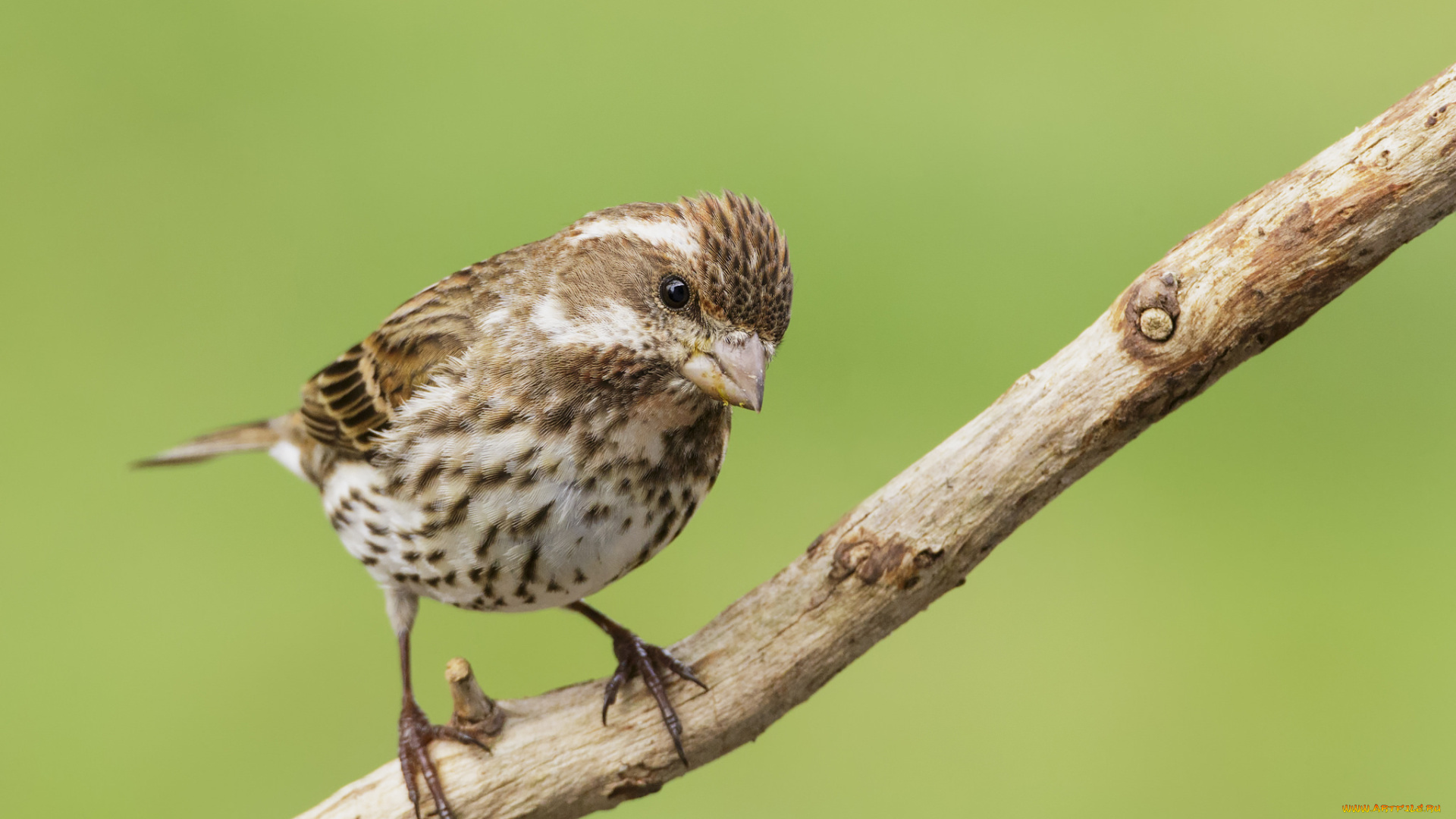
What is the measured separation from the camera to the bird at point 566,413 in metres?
2.99

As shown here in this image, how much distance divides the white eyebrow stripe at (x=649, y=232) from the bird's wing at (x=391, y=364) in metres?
0.41

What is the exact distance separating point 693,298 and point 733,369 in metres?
0.20

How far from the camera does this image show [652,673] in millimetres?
3430

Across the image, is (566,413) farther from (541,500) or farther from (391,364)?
(391,364)

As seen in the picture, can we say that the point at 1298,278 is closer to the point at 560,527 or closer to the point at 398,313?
the point at 560,527

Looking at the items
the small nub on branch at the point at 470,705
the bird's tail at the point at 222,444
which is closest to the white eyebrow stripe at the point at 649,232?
the small nub on branch at the point at 470,705

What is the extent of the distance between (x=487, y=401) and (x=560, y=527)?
36 cm

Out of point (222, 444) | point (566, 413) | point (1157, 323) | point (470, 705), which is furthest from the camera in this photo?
point (222, 444)

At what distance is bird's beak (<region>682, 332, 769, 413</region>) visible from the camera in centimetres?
288

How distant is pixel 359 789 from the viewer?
Result: 3492mm

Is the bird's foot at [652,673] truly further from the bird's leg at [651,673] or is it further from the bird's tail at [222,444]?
the bird's tail at [222,444]

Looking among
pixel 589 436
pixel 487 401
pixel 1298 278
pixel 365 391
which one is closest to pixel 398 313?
pixel 365 391

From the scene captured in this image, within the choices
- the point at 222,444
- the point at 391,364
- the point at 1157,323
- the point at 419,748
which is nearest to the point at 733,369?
the point at 1157,323

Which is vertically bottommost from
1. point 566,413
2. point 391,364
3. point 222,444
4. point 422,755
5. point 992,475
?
point 992,475
